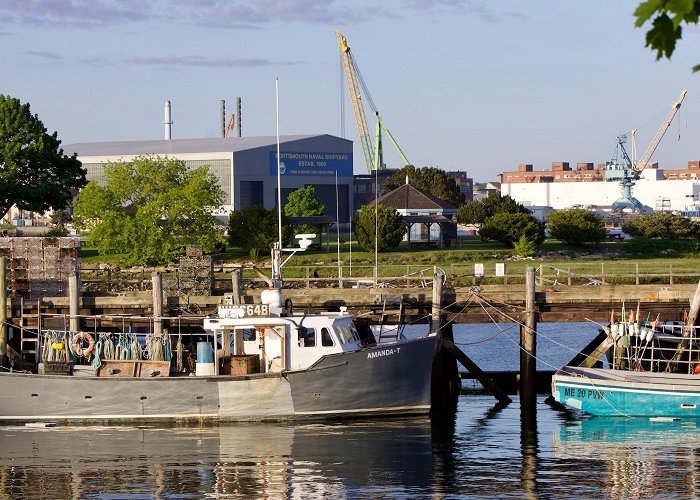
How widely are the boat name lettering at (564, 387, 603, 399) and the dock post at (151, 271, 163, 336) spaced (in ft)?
37.0

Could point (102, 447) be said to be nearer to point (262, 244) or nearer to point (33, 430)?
point (33, 430)

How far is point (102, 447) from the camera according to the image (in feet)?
98.6

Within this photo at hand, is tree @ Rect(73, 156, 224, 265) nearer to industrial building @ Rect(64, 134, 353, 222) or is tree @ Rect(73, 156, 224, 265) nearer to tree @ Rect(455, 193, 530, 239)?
tree @ Rect(455, 193, 530, 239)

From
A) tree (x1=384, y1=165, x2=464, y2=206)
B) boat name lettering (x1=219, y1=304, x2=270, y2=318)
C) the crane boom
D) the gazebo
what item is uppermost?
the crane boom

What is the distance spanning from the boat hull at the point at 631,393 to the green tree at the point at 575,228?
2478 inches

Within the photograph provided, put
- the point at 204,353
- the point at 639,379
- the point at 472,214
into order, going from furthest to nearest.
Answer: the point at 472,214 → the point at 639,379 → the point at 204,353

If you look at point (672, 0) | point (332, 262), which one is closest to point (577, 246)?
point (332, 262)

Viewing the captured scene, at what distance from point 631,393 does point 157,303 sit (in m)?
13.1

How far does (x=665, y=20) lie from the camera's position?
754 cm

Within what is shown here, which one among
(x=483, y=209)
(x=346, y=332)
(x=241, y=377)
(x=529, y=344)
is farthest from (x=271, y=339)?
(x=483, y=209)

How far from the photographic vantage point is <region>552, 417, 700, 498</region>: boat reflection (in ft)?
85.1

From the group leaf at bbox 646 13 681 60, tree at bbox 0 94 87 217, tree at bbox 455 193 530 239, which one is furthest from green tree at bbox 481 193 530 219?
leaf at bbox 646 13 681 60

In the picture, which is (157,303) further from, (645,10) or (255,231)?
(255,231)

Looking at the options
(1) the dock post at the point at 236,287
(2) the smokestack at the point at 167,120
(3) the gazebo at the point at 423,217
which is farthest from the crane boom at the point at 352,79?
(1) the dock post at the point at 236,287
